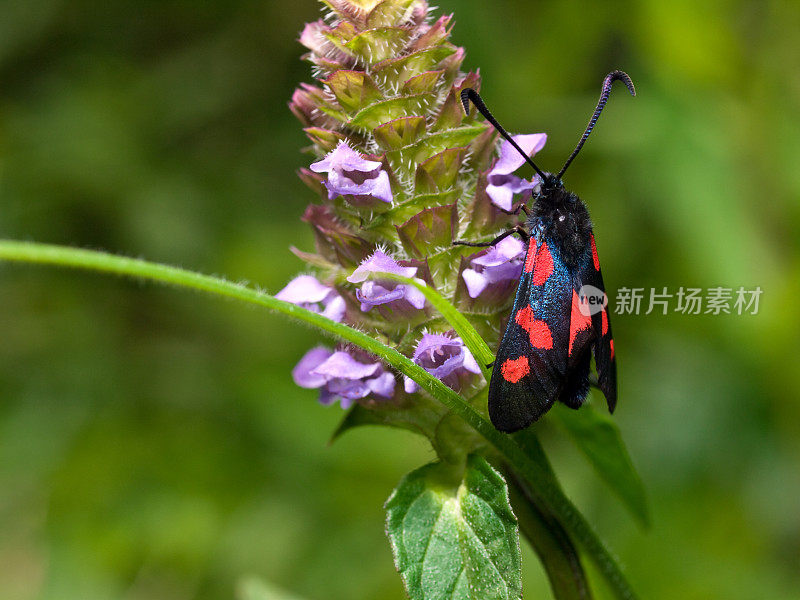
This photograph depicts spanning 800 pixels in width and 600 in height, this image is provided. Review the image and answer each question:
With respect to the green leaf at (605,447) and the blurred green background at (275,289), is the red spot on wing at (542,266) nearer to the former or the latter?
the green leaf at (605,447)

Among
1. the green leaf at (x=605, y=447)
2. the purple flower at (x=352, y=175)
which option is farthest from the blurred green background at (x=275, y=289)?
the purple flower at (x=352, y=175)

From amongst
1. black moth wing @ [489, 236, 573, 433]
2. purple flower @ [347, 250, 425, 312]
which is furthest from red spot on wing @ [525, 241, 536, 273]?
purple flower @ [347, 250, 425, 312]

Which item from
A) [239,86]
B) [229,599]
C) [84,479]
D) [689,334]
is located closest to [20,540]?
[84,479]


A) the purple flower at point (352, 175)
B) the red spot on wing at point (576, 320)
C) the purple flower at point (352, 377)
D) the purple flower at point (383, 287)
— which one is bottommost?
the purple flower at point (352, 377)

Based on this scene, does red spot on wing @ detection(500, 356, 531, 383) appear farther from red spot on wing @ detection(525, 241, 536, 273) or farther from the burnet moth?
red spot on wing @ detection(525, 241, 536, 273)

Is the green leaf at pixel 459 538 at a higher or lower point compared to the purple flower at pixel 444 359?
lower

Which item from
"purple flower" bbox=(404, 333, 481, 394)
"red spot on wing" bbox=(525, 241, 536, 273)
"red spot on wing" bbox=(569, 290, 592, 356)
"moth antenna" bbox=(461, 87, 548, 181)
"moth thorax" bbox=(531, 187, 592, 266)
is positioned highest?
"moth antenna" bbox=(461, 87, 548, 181)

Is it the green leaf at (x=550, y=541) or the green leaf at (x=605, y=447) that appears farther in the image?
the green leaf at (x=605, y=447)

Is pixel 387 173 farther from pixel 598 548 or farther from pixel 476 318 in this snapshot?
pixel 598 548
